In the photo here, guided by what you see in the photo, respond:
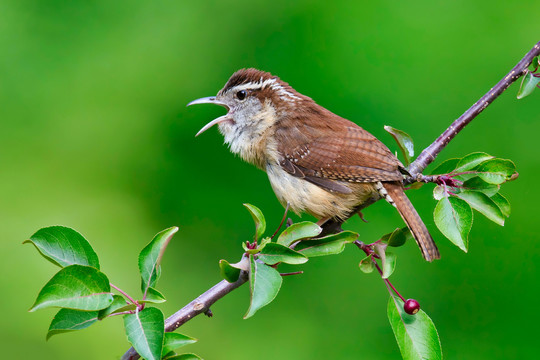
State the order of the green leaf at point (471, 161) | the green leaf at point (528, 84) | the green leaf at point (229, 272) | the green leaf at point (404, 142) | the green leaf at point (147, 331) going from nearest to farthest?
the green leaf at point (147, 331) → the green leaf at point (229, 272) → the green leaf at point (471, 161) → the green leaf at point (528, 84) → the green leaf at point (404, 142)

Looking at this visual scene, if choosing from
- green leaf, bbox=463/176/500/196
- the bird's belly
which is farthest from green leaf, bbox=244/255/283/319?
the bird's belly

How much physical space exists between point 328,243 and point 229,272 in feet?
1.20

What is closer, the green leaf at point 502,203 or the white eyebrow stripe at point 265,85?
the green leaf at point 502,203

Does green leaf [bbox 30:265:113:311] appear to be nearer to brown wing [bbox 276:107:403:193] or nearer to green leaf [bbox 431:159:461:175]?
green leaf [bbox 431:159:461:175]

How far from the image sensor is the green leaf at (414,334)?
219 cm

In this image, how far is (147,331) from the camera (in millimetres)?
1897

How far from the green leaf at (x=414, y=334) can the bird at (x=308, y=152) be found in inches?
23.8

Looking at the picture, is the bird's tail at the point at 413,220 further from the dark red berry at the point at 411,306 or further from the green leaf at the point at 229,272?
the green leaf at the point at 229,272

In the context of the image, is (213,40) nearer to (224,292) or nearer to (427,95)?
(427,95)

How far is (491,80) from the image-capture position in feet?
15.2

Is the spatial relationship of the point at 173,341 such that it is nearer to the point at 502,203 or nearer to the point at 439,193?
the point at 439,193

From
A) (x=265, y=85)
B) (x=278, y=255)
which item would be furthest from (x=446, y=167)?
(x=265, y=85)

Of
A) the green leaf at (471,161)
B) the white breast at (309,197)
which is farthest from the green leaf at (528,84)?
the white breast at (309,197)

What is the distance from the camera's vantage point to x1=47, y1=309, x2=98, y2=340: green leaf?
1.98 metres
